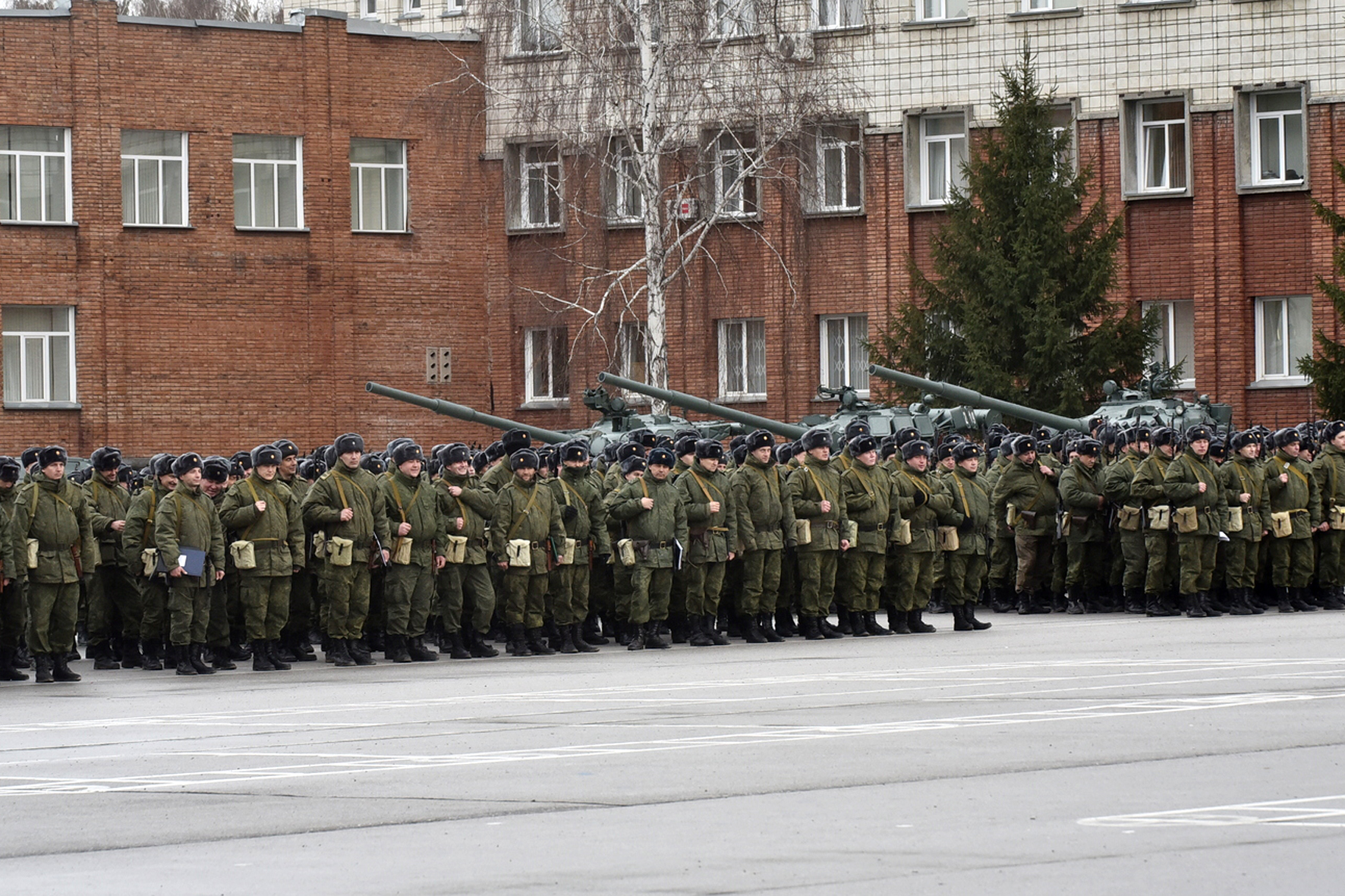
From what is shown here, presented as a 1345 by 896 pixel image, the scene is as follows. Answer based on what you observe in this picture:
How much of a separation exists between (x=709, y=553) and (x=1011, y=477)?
4760 millimetres

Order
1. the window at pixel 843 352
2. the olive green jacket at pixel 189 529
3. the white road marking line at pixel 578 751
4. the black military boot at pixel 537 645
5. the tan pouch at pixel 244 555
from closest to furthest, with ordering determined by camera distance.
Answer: the white road marking line at pixel 578 751 < the olive green jacket at pixel 189 529 < the tan pouch at pixel 244 555 < the black military boot at pixel 537 645 < the window at pixel 843 352

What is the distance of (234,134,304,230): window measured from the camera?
42500mm

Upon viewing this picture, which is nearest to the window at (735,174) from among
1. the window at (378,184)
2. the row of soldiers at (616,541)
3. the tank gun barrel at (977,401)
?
the tank gun barrel at (977,401)

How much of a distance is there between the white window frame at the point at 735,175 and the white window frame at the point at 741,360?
2280 millimetres

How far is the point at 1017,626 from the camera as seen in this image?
72.3 ft

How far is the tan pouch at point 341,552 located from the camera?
60.9 ft

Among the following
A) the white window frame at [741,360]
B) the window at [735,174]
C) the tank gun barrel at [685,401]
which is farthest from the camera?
the white window frame at [741,360]

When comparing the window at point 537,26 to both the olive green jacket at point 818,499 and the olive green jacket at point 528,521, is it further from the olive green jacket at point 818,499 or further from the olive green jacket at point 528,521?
the olive green jacket at point 528,521

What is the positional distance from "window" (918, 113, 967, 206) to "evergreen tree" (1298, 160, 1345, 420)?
7.11 metres

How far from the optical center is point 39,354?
41.0m

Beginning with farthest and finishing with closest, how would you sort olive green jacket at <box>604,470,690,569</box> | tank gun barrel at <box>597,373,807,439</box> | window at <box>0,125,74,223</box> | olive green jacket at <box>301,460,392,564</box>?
window at <box>0,125,74,223</box> → tank gun barrel at <box>597,373,807,439</box> → olive green jacket at <box>604,470,690,569</box> → olive green jacket at <box>301,460,392,564</box>

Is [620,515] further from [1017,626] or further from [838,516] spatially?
[1017,626]

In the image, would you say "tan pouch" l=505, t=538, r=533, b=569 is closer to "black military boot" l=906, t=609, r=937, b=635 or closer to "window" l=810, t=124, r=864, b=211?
"black military boot" l=906, t=609, r=937, b=635

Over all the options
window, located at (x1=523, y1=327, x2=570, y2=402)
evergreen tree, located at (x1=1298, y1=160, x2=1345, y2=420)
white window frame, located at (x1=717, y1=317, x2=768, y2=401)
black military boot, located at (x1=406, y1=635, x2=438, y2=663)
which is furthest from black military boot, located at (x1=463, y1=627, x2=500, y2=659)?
window, located at (x1=523, y1=327, x2=570, y2=402)
